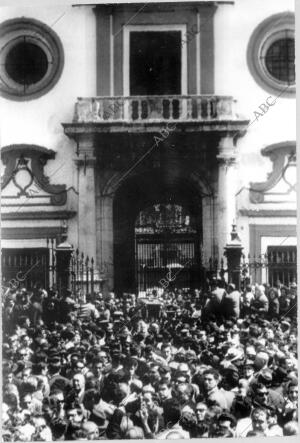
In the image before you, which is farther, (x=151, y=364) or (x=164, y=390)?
(x=151, y=364)

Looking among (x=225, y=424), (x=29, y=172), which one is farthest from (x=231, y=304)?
(x=29, y=172)

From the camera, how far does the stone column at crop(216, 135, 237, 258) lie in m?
7.84

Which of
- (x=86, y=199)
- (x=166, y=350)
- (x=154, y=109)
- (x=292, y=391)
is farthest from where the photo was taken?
(x=86, y=199)

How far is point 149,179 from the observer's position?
25.7 ft

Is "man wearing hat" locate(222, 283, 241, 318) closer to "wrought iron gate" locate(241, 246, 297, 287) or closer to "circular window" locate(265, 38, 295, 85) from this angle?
"wrought iron gate" locate(241, 246, 297, 287)

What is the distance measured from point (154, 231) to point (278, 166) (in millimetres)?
1433

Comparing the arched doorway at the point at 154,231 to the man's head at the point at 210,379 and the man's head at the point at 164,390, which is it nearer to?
the man's head at the point at 210,379

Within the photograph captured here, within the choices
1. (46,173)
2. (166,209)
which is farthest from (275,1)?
(46,173)

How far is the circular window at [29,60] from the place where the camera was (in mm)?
7766

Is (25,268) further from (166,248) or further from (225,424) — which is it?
(225,424)

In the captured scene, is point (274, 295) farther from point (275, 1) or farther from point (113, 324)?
point (275, 1)

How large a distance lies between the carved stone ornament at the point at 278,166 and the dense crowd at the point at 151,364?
986mm

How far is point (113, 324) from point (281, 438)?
1.97 metres

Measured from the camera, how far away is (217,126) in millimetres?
7879
